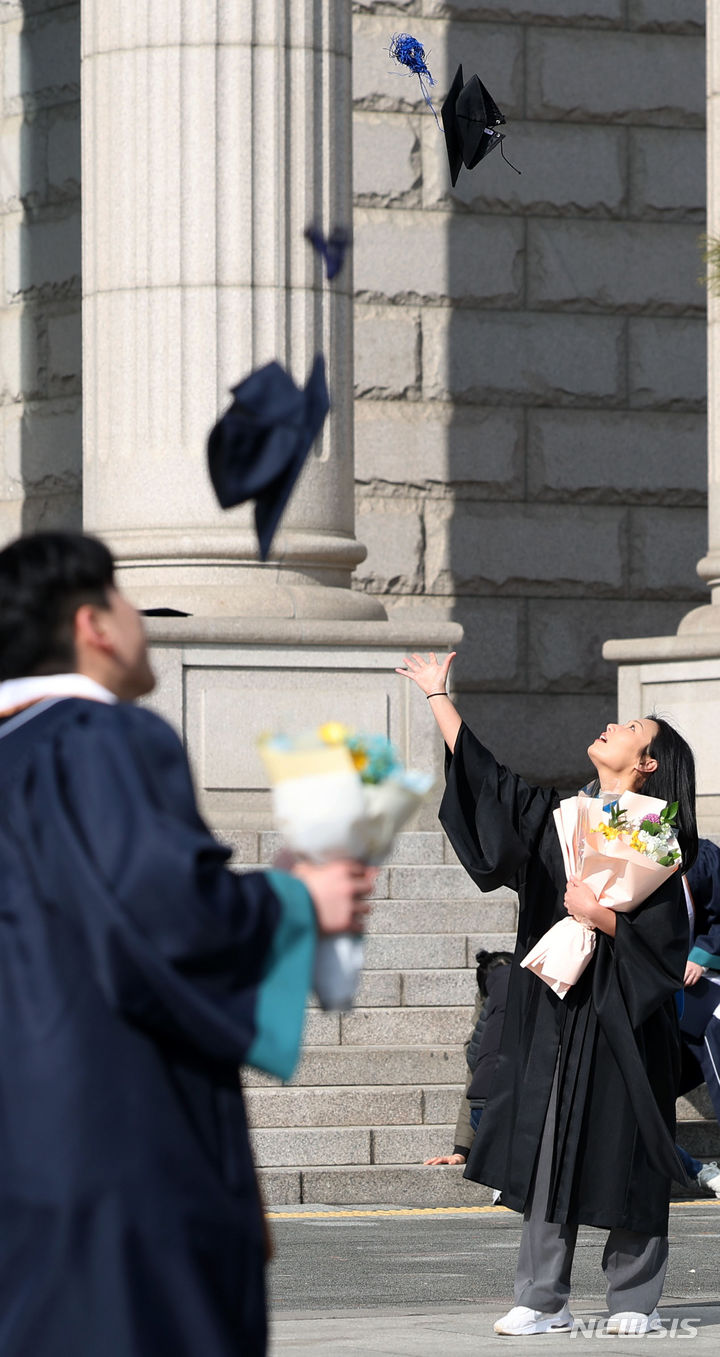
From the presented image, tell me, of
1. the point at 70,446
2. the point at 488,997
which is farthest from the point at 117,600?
the point at 70,446

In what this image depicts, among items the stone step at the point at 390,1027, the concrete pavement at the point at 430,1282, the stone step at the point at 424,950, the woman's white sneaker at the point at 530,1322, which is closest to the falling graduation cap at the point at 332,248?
the concrete pavement at the point at 430,1282

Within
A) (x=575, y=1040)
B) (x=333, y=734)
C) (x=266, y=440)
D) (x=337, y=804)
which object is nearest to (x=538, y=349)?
(x=575, y=1040)

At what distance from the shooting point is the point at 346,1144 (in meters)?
10.6

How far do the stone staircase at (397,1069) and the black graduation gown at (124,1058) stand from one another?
693 centimetres

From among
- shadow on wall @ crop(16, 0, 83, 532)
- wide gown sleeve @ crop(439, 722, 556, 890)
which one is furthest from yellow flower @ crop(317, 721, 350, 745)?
shadow on wall @ crop(16, 0, 83, 532)

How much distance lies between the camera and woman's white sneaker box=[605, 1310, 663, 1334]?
23.4 feet

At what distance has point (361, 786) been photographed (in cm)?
375

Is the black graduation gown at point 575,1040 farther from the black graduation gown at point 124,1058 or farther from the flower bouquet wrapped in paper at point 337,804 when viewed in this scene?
the black graduation gown at point 124,1058

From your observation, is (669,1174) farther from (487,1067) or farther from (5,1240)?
(5,1240)

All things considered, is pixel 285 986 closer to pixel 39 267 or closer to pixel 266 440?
pixel 266 440

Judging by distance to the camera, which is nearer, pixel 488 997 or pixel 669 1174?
pixel 669 1174

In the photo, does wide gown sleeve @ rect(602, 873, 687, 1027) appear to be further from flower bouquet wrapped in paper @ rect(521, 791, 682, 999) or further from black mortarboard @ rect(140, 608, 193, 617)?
black mortarboard @ rect(140, 608, 193, 617)

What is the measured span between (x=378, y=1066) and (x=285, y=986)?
7550 millimetres

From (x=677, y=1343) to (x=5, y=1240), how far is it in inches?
150
